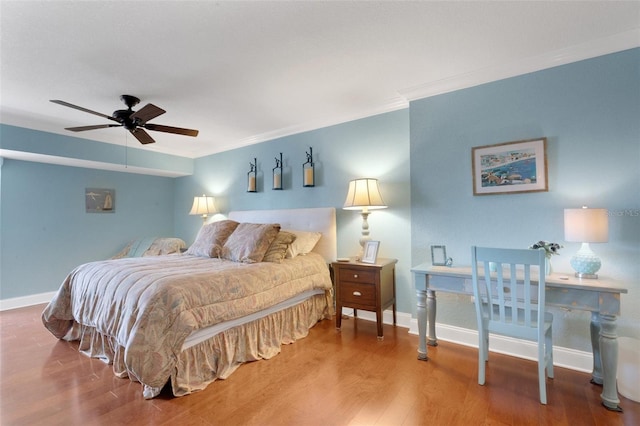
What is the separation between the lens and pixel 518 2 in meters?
1.71

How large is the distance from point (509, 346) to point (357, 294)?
1.34m

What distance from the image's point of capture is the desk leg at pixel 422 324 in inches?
91.4

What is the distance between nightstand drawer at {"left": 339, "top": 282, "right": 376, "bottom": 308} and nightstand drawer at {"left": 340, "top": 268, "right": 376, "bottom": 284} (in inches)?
1.6

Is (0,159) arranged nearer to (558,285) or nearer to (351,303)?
(351,303)

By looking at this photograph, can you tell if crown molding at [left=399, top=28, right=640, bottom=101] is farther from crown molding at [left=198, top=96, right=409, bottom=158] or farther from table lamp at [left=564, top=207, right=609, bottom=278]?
table lamp at [left=564, top=207, right=609, bottom=278]

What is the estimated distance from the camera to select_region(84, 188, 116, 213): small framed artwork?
180 inches

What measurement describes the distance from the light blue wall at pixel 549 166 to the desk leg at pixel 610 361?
0.49m

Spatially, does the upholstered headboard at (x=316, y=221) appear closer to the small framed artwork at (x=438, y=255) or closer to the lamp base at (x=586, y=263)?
the small framed artwork at (x=438, y=255)

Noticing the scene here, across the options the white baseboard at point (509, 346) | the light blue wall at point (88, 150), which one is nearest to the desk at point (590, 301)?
the white baseboard at point (509, 346)

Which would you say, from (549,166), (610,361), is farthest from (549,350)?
(549,166)

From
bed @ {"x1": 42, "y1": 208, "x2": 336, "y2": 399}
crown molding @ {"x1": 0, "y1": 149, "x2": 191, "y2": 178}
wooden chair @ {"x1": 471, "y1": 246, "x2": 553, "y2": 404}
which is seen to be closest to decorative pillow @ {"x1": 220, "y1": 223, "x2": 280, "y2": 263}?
bed @ {"x1": 42, "y1": 208, "x2": 336, "y2": 399}

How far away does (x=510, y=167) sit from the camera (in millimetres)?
2420

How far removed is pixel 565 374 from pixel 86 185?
627 centimetres

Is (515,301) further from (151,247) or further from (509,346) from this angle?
(151,247)
